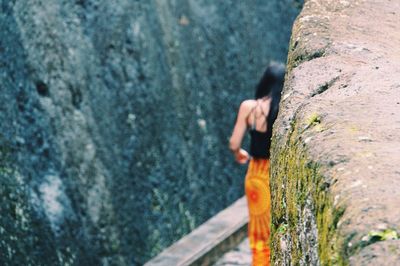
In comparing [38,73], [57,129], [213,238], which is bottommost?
[213,238]

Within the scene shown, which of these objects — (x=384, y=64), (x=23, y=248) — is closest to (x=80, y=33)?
(x=23, y=248)

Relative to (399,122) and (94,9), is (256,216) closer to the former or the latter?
(94,9)

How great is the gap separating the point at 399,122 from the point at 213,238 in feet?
11.6

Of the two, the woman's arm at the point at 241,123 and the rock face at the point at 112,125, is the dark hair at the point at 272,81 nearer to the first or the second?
the woman's arm at the point at 241,123

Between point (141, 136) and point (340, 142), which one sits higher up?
point (340, 142)

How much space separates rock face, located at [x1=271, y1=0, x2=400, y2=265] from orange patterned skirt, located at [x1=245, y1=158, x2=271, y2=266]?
4.64ft

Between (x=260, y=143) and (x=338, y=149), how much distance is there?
273cm

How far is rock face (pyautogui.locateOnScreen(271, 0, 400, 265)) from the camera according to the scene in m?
1.67

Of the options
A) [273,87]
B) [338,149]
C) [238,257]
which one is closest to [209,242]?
[238,257]

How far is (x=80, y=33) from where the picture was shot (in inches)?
241

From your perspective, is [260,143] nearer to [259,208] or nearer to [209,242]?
[259,208]

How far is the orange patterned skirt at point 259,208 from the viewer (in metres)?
4.85

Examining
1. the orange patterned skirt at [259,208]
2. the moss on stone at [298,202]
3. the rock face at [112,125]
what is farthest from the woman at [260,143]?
the moss on stone at [298,202]

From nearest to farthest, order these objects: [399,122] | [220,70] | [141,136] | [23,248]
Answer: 1. [399,122]
2. [23,248]
3. [141,136]
4. [220,70]
